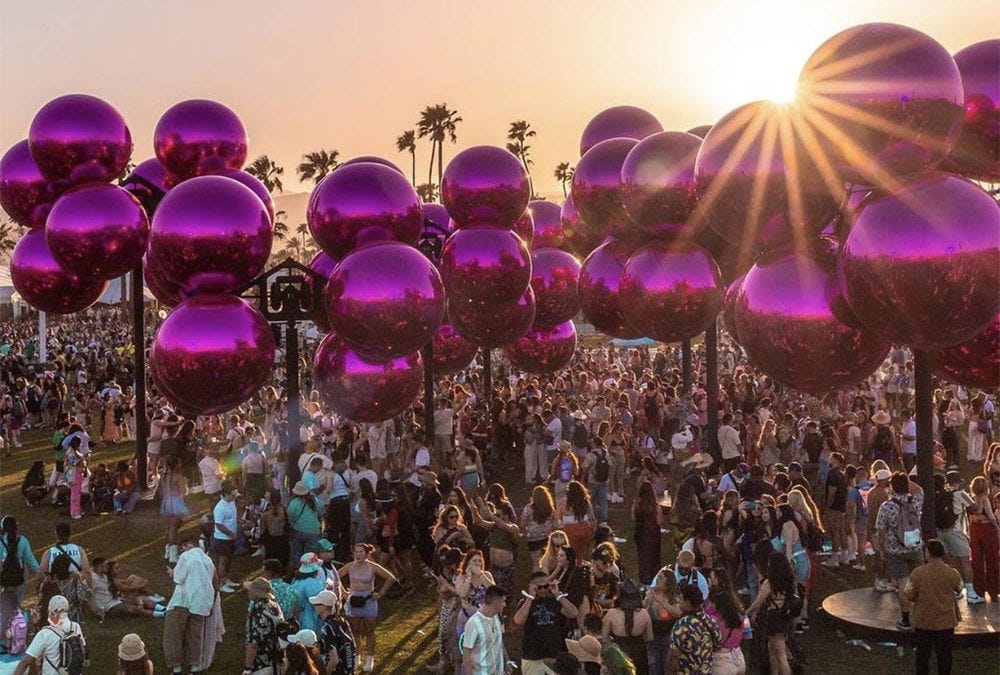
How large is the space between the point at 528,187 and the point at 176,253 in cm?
333

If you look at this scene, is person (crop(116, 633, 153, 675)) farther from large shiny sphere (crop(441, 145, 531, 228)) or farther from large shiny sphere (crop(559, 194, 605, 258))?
large shiny sphere (crop(559, 194, 605, 258))

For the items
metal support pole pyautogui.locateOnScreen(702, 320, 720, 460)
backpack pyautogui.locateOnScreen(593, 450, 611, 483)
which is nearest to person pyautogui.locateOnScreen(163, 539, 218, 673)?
backpack pyautogui.locateOnScreen(593, 450, 611, 483)

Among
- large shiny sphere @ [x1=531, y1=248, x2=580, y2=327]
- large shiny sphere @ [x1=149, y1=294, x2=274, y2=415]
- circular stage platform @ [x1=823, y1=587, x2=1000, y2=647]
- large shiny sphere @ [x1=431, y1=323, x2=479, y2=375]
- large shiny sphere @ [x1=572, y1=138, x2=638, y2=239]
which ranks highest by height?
large shiny sphere @ [x1=572, y1=138, x2=638, y2=239]

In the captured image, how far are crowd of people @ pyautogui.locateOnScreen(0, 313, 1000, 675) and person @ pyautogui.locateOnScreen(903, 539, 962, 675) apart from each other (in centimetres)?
2

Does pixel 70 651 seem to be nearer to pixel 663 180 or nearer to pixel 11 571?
pixel 11 571

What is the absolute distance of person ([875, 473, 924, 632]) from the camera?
895 centimetres

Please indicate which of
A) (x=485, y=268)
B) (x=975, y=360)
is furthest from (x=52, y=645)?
(x=975, y=360)

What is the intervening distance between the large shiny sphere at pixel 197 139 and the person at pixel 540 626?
189 inches

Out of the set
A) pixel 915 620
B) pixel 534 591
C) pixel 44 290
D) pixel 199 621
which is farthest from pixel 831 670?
pixel 44 290

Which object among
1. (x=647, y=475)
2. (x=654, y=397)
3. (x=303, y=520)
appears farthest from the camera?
(x=654, y=397)

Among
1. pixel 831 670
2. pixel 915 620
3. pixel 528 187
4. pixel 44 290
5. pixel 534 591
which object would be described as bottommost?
pixel 831 670

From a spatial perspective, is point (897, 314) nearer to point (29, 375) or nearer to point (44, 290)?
point (44, 290)

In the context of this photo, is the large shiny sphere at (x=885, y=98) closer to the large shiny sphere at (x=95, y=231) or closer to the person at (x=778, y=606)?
the person at (x=778, y=606)

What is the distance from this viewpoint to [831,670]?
324 inches
